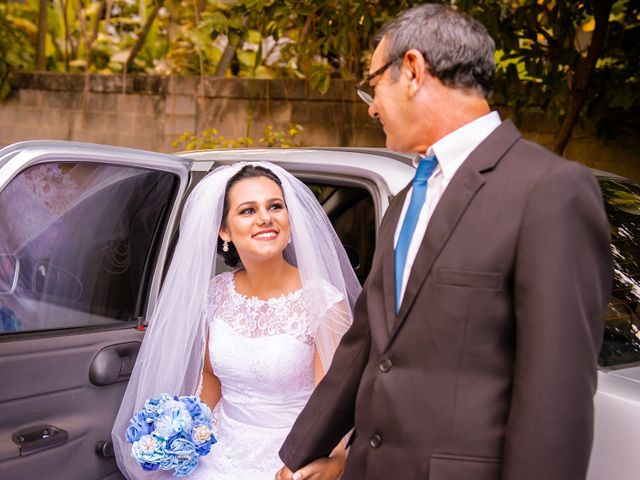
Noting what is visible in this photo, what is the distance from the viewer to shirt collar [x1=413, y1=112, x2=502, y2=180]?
1623 millimetres

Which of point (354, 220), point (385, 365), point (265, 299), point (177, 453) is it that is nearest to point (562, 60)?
point (354, 220)

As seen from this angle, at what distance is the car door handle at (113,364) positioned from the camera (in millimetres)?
2736

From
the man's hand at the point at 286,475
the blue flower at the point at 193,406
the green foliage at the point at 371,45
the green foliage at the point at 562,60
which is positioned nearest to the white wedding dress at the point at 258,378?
the blue flower at the point at 193,406

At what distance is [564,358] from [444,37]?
683 mm

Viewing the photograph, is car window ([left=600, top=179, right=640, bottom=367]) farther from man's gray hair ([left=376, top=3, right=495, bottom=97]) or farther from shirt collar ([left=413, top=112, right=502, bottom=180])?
man's gray hair ([left=376, top=3, right=495, bottom=97])

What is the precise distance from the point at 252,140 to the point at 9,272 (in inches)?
210

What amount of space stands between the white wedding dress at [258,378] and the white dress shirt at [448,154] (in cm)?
111

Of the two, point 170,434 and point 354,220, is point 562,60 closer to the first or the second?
point 354,220

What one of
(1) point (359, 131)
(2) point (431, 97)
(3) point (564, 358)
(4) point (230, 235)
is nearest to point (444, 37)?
(2) point (431, 97)

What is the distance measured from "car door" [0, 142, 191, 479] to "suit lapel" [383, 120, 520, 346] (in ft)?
4.56

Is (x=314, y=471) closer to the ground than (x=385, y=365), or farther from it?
closer to the ground

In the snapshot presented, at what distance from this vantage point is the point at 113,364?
2.78 meters

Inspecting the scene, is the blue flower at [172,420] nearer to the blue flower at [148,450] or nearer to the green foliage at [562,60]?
the blue flower at [148,450]

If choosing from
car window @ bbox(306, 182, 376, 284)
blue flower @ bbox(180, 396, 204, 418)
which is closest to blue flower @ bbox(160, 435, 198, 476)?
blue flower @ bbox(180, 396, 204, 418)
